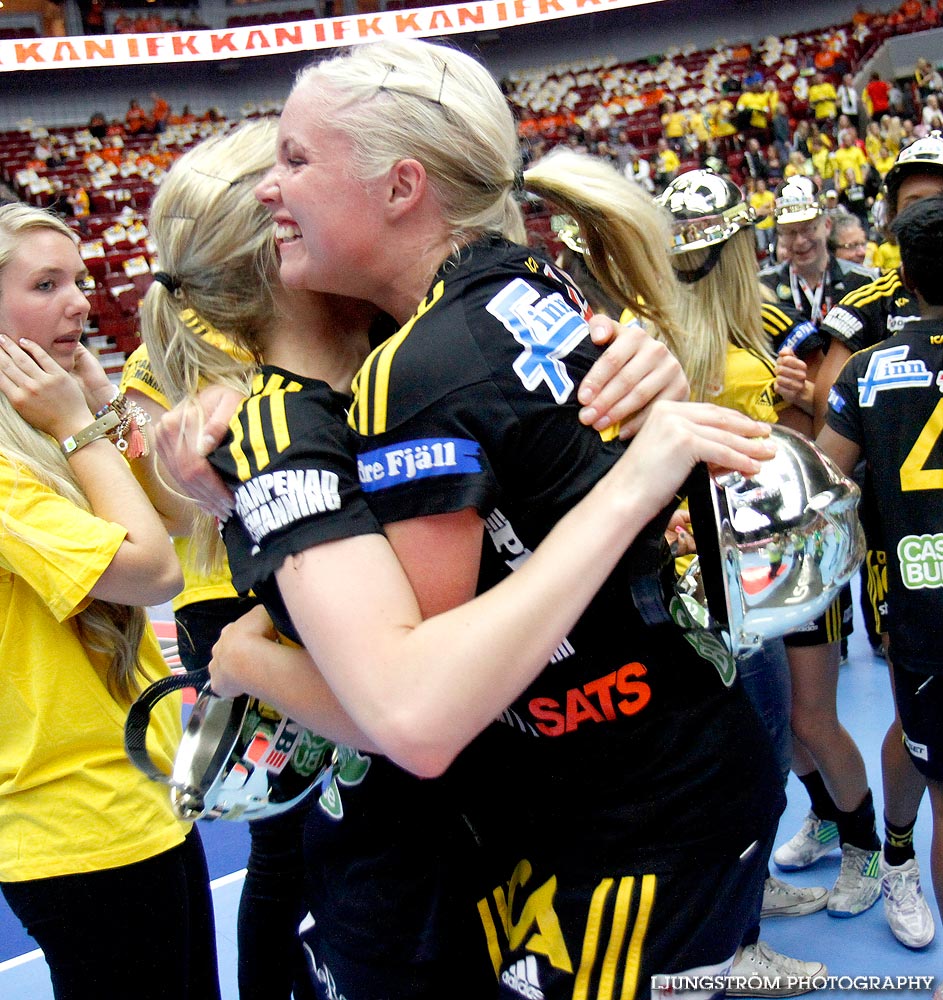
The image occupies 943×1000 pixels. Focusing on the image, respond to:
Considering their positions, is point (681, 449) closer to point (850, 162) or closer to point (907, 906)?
point (907, 906)

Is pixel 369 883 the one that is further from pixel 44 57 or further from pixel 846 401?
pixel 44 57

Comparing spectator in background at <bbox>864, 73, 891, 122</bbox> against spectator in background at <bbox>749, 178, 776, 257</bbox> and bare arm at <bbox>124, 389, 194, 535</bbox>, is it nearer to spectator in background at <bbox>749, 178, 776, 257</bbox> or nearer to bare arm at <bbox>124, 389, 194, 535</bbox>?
spectator in background at <bbox>749, 178, 776, 257</bbox>

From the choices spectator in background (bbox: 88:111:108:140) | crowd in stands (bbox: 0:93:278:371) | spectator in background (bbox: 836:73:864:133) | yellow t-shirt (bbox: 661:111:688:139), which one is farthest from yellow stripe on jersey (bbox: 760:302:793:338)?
spectator in background (bbox: 88:111:108:140)

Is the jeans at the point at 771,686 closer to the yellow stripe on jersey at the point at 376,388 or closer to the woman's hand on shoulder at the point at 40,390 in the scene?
the yellow stripe on jersey at the point at 376,388

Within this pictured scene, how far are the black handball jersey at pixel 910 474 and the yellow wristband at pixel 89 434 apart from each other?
1720mm

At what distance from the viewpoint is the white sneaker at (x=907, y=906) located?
2.72 metres

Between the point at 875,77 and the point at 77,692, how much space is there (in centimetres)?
2059

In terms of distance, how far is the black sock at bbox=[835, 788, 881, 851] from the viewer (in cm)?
301

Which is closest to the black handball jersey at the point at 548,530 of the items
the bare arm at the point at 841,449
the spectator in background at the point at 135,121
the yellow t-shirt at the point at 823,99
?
the bare arm at the point at 841,449

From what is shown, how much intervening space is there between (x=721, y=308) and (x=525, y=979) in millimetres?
2105

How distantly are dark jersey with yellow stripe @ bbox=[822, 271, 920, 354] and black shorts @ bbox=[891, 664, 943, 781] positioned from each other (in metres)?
1.24

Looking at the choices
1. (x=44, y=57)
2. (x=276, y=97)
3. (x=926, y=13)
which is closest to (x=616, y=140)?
(x=926, y=13)

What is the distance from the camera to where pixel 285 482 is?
1150 millimetres

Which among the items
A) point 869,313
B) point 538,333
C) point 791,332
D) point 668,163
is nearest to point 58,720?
point 538,333
